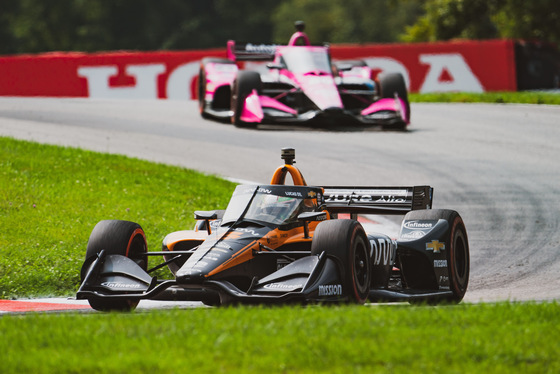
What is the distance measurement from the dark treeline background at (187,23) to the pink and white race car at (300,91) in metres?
26.6

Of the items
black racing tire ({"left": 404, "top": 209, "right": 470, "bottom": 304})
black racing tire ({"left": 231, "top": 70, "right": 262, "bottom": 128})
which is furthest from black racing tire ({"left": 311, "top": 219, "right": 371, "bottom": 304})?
black racing tire ({"left": 231, "top": 70, "right": 262, "bottom": 128})

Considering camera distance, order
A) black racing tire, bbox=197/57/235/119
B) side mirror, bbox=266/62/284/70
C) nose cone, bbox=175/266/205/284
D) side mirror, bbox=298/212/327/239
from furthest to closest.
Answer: black racing tire, bbox=197/57/235/119 < side mirror, bbox=266/62/284/70 < side mirror, bbox=298/212/327/239 < nose cone, bbox=175/266/205/284

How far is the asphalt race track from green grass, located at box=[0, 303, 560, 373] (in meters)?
3.62

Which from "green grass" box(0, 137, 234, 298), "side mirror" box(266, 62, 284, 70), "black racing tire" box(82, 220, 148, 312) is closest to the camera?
"black racing tire" box(82, 220, 148, 312)

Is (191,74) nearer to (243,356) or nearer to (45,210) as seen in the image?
(45,210)

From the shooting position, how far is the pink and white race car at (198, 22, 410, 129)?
21.1m

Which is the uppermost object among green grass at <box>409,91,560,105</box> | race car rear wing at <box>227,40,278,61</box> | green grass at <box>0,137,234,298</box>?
race car rear wing at <box>227,40,278,61</box>

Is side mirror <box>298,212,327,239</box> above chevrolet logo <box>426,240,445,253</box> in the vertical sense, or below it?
above

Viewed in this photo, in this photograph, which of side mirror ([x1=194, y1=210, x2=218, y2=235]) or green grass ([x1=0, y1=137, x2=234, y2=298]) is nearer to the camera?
side mirror ([x1=194, y1=210, x2=218, y2=235])

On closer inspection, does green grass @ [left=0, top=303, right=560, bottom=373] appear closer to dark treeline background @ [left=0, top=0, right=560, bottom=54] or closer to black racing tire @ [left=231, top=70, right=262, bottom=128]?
black racing tire @ [left=231, top=70, right=262, bottom=128]

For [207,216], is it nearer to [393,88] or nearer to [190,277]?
[190,277]

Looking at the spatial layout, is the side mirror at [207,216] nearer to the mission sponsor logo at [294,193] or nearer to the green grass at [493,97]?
the mission sponsor logo at [294,193]

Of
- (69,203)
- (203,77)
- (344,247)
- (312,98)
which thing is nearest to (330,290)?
(344,247)

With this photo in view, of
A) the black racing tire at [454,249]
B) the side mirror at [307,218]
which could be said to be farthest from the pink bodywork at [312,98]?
the side mirror at [307,218]
